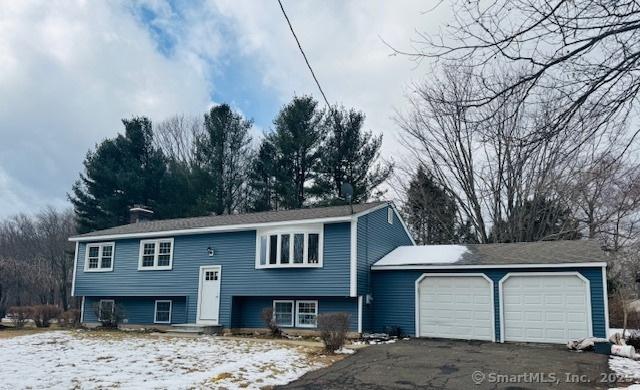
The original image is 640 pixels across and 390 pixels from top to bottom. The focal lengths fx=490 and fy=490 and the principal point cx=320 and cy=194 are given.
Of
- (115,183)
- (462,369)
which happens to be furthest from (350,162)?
(462,369)

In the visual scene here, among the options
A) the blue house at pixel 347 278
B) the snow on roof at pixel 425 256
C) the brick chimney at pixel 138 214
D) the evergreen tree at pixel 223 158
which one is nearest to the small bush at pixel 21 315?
the blue house at pixel 347 278

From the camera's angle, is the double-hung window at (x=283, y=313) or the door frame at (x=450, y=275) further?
the double-hung window at (x=283, y=313)

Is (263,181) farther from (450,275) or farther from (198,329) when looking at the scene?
(450,275)

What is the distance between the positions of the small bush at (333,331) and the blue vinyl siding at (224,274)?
378 cm

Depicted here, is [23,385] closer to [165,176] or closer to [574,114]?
[574,114]

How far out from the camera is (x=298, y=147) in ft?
99.2

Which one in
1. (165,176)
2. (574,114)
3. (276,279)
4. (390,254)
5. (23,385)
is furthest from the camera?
(165,176)

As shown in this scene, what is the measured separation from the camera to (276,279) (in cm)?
1650

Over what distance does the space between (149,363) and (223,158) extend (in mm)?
24452

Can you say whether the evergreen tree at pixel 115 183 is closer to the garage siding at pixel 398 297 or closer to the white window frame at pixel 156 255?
the white window frame at pixel 156 255

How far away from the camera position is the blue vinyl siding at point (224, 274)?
620 inches

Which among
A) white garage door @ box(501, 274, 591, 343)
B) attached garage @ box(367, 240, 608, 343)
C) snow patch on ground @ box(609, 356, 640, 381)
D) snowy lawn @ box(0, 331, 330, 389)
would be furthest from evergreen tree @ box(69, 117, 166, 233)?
snow patch on ground @ box(609, 356, 640, 381)

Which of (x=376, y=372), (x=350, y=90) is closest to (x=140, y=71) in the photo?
(x=350, y=90)

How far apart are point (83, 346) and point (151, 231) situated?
727cm
